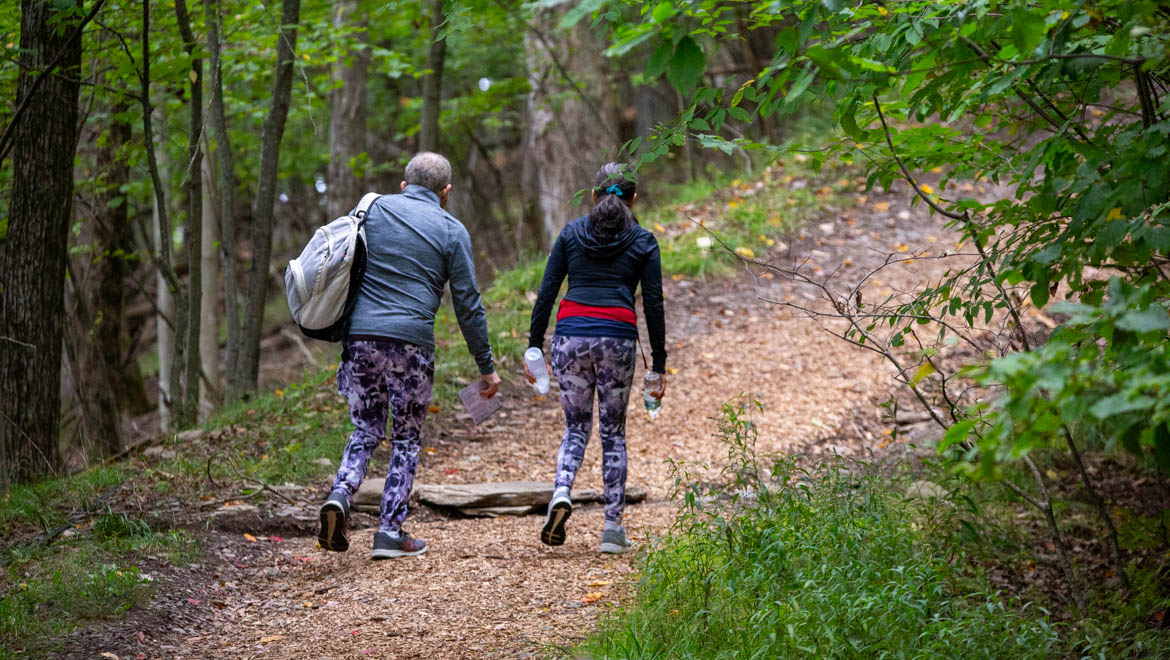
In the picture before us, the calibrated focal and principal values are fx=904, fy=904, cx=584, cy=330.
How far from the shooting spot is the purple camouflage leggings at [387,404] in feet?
15.6

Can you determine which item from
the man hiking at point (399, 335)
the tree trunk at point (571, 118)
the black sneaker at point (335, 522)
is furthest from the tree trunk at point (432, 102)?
the black sneaker at point (335, 522)

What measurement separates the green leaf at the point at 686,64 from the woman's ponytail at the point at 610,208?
7.37 feet

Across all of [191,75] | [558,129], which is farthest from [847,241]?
[191,75]

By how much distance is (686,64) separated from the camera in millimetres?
2404

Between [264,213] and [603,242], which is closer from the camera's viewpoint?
[603,242]

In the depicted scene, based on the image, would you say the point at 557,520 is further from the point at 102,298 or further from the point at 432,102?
the point at 102,298

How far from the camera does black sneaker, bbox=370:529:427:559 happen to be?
195 inches

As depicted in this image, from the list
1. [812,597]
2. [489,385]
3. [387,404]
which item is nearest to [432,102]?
[489,385]

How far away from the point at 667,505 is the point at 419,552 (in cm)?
175

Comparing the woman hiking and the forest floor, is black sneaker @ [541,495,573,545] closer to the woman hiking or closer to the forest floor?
the woman hiking

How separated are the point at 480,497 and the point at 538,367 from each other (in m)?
1.43

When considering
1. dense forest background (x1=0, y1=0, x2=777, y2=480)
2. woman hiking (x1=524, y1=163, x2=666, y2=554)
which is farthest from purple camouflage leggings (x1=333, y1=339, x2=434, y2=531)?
dense forest background (x1=0, y1=0, x2=777, y2=480)

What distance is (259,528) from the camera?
219 inches

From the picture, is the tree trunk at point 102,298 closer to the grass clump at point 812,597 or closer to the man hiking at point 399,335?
the man hiking at point 399,335
